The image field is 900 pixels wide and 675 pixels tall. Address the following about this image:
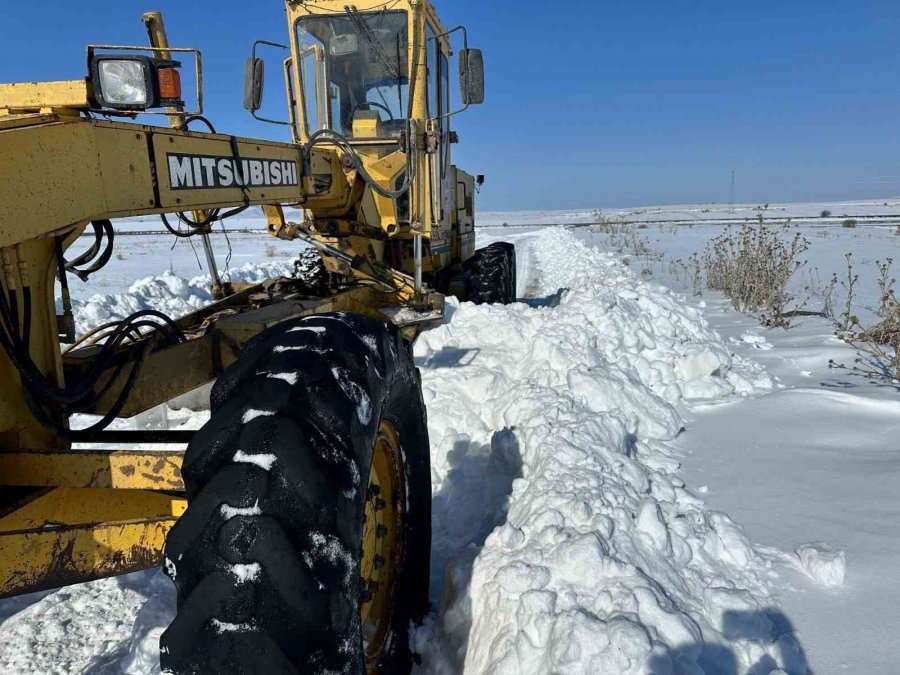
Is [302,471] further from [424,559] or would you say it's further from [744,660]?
[744,660]

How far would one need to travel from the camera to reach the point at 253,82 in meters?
5.53

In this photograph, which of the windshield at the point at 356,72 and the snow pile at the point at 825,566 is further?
the windshield at the point at 356,72

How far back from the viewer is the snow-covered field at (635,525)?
191 cm

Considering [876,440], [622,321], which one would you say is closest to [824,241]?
[622,321]

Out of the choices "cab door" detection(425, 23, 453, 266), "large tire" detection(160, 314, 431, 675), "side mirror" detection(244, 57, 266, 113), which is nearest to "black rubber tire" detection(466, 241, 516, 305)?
"cab door" detection(425, 23, 453, 266)

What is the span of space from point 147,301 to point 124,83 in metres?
7.90

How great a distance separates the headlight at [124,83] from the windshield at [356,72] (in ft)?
13.3

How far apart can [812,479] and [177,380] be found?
2904 mm

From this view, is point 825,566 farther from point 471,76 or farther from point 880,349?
point 471,76

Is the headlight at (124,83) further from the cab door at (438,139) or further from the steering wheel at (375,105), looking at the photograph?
the steering wheel at (375,105)

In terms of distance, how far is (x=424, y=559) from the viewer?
7.90 ft

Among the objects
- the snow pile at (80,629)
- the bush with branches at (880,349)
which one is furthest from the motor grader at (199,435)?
the bush with branches at (880,349)

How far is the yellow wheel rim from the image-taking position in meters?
2.05

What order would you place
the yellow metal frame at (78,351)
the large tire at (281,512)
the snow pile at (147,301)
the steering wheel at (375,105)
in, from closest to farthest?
1. the large tire at (281,512)
2. the yellow metal frame at (78,351)
3. the steering wheel at (375,105)
4. the snow pile at (147,301)
